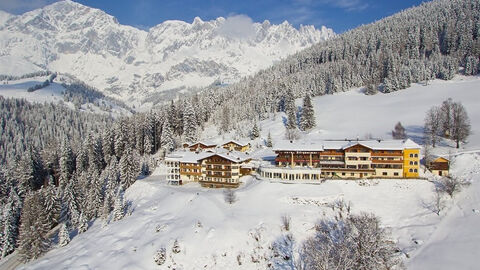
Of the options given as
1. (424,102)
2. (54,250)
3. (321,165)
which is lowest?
(54,250)

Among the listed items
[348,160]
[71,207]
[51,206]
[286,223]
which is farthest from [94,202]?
[348,160]

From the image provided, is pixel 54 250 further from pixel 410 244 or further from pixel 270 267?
pixel 410 244

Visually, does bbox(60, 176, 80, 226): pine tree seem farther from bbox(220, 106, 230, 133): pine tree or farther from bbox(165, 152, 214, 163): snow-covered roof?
bbox(220, 106, 230, 133): pine tree

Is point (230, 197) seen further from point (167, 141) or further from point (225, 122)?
point (225, 122)

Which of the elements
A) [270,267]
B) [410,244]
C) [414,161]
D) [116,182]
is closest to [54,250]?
[116,182]

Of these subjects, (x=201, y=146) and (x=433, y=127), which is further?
(x=201, y=146)

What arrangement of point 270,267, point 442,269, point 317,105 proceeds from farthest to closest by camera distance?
point 317,105, point 270,267, point 442,269

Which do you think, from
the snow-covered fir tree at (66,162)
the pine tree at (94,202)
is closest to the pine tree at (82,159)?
the snow-covered fir tree at (66,162)
